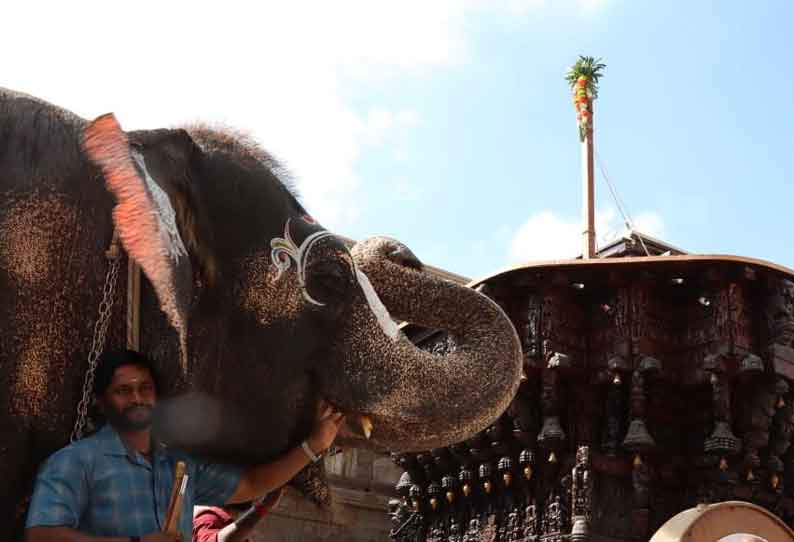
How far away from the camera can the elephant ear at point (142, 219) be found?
1.94 meters

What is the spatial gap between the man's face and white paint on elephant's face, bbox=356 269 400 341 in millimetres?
617

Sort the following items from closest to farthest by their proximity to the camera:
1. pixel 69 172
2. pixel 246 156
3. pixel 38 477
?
pixel 38 477
pixel 69 172
pixel 246 156

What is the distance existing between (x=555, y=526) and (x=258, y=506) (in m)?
3.29

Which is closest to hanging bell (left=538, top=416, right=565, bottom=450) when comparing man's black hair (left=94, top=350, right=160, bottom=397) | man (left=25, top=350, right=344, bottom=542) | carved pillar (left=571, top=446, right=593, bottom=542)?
carved pillar (left=571, top=446, right=593, bottom=542)

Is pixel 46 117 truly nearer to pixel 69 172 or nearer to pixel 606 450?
pixel 69 172

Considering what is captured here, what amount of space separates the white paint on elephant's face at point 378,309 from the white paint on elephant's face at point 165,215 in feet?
1.56

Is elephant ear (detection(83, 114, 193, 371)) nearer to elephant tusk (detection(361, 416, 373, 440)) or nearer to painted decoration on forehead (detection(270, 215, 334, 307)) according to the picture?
painted decoration on forehead (detection(270, 215, 334, 307))


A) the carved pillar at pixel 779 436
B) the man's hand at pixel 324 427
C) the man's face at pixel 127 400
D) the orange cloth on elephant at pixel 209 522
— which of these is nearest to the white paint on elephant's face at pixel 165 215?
the man's face at pixel 127 400

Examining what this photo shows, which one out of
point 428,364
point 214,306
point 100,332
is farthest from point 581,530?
point 100,332

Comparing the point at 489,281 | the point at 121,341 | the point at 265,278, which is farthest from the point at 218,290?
the point at 489,281

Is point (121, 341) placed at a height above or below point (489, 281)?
below

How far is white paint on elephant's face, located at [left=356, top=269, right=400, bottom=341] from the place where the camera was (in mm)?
2369

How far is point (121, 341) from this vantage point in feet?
6.79

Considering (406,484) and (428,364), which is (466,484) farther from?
(428,364)
